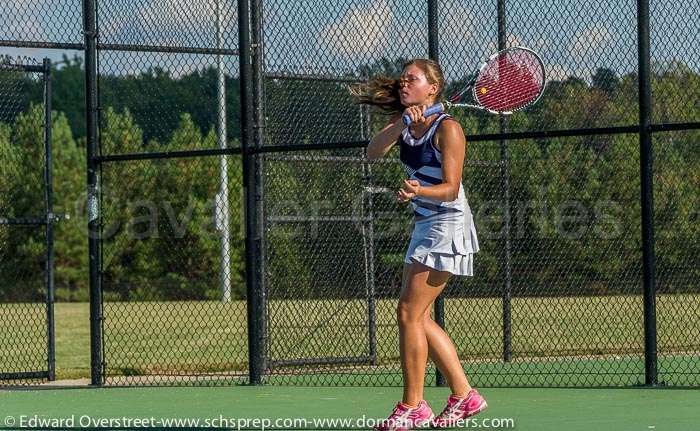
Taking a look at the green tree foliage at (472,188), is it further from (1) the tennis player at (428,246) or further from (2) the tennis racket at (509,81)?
(1) the tennis player at (428,246)

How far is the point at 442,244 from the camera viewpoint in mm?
6965

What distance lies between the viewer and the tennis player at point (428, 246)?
22.7 feet

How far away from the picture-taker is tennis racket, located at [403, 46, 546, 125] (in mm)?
8977

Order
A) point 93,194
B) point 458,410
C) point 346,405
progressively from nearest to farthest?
point 458,410 → point 346,405 → point 93,194

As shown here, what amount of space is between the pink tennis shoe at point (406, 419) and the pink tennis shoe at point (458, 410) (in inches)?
6.9

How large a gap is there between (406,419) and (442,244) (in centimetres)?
87

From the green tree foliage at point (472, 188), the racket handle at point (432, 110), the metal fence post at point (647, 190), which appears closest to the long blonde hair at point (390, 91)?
the racket handle at point (432, 110)

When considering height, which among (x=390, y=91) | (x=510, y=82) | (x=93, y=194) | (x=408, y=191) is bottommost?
(x=408, y=191)

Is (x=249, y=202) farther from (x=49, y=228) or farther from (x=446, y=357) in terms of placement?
(x=446, y=357)

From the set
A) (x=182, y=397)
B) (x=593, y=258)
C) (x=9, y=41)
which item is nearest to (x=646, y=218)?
(x=182, y=397)

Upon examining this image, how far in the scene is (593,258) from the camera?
18.9 m

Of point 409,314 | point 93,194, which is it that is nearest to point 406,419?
point 409,314

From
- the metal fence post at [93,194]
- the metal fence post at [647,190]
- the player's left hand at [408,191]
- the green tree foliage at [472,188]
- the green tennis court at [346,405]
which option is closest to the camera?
the player's left hand at [408,191]

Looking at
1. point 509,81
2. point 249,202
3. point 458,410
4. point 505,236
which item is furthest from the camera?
point 505,236
